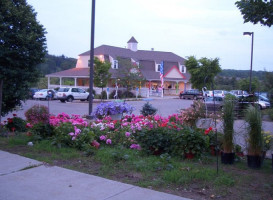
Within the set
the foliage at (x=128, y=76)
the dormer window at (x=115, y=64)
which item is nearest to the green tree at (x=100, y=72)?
the foliage at (x=128, y=76)

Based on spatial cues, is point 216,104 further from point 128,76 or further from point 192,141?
point 128,76

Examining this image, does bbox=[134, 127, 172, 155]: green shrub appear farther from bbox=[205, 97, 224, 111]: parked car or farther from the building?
the building

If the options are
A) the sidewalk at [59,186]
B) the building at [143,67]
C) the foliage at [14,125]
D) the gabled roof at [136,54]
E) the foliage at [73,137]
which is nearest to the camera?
the sidewalk at [59,186]

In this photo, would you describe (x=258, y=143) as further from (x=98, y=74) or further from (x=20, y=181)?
(x=98, y=74)

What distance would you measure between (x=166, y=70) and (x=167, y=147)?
46.1 meters

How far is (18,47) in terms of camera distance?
980 cm

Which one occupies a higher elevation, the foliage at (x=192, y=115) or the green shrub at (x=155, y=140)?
the foliage at (x=192, y=115)

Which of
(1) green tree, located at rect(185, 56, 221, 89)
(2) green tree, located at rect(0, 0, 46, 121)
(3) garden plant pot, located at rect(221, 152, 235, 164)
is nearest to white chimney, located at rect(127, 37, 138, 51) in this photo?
(1) green tree, located at rect(185, 56, 221, 89)

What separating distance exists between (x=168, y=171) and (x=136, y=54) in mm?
47008

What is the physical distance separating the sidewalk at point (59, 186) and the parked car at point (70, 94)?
26534mm

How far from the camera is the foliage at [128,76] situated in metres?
40.3

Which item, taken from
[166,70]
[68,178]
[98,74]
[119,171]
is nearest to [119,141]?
[119,171]

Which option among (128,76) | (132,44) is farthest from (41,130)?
(132,44)

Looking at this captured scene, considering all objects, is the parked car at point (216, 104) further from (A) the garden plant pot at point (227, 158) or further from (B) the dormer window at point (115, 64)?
(B) the dormer window at point (115, 64)
